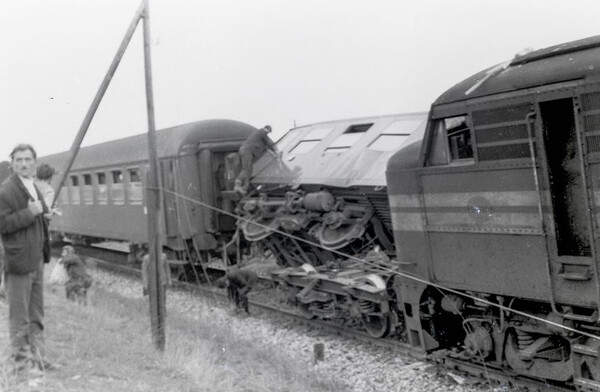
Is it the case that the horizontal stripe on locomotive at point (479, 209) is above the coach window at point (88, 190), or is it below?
below

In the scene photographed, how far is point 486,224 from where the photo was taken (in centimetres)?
681

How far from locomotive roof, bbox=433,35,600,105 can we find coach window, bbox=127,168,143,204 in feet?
31.7

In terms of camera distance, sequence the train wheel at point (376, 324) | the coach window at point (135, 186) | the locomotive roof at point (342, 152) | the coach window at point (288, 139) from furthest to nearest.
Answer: the coach window at point (135, 186)
the coach window at point (288, 139)
the locomotive roof at point (342, 152)
the train wheel at point (376, 324)

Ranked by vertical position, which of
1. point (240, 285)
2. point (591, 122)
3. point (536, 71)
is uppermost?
point (536, 71)

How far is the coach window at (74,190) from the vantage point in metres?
19.8

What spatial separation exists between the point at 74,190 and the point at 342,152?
1140 centimetres

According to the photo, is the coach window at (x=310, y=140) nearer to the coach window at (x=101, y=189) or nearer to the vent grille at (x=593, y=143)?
the coach window at (x=101, y=189)

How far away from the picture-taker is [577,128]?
19.1ft

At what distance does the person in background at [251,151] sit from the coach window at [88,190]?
22.2ft

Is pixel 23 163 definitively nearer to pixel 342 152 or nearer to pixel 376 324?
pixel 376 324

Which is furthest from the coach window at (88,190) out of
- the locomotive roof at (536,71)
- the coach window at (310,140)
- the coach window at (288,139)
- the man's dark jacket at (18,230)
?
the locomotive roof at (536,71)

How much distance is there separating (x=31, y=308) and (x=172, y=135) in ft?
30.9

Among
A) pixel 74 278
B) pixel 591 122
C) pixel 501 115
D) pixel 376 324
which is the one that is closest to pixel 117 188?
pixel 74 278

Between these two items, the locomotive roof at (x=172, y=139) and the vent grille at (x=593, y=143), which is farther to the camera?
the locomotive roof at (x=172, y=139)
